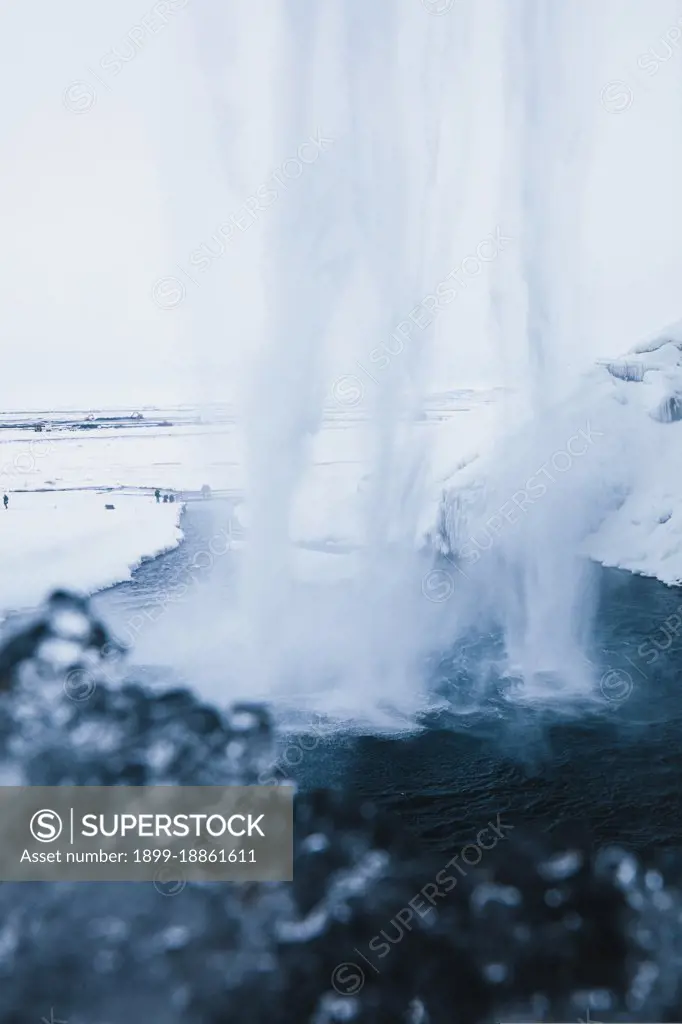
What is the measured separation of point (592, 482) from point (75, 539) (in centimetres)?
454

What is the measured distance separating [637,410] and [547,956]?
5.11m

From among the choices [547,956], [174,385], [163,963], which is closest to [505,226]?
[174,385]

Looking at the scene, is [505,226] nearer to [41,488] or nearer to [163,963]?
[41,488]

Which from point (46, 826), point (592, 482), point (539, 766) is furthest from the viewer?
point (592, 482)
